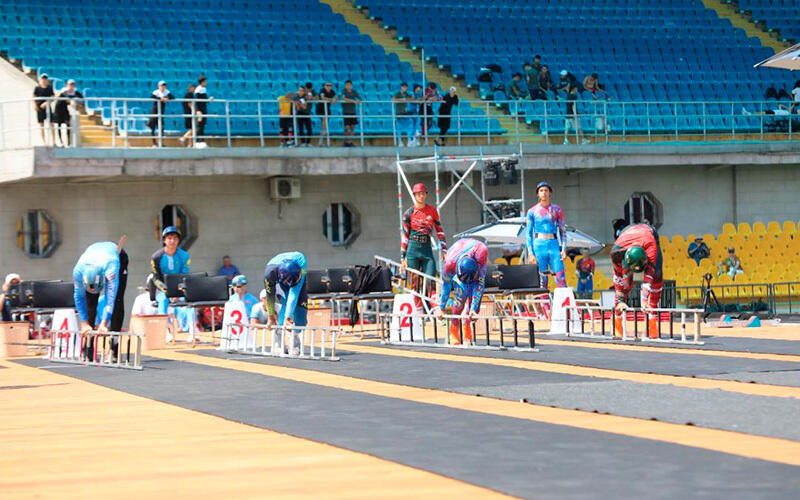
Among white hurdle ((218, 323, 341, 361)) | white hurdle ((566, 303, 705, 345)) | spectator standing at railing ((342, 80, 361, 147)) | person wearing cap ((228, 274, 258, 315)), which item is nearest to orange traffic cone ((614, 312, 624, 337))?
white hurdle ((566, 303, 705, 345))

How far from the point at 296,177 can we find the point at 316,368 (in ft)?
49.2

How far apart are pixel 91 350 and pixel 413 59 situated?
18325mm

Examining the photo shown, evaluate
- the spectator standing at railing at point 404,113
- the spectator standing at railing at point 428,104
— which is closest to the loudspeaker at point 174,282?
the spectator standing at railing at point 428,104

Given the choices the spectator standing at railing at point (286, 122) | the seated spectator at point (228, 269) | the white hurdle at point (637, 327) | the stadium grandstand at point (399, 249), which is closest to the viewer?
the stadium grandstand at point (399, 249)

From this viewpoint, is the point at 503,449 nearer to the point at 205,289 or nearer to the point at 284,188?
the point at 205,289

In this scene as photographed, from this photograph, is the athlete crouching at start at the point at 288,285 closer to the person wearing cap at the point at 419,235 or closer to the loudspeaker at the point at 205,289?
the person wearing cap at the point at 419,235

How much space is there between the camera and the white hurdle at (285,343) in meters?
17.7

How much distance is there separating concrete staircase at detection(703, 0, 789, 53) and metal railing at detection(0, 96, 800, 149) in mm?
4019

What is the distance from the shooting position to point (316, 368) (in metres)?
16.3

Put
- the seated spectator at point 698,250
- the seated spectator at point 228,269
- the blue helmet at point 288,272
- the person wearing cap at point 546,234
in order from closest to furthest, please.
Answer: the blue helmet at point 288,272 → the person wearing cap at point 546,234 → the seated spectator at point 228,269 → the seated spectator at point 698,250

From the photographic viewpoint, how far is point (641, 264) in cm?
1892

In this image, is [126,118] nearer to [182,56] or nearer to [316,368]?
[182,56]

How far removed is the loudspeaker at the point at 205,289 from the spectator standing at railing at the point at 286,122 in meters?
7.18

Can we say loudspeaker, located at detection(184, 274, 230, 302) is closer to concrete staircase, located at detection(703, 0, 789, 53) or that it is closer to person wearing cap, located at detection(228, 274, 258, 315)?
person wearing cap, located at detection(228, 274, 258, 315)
